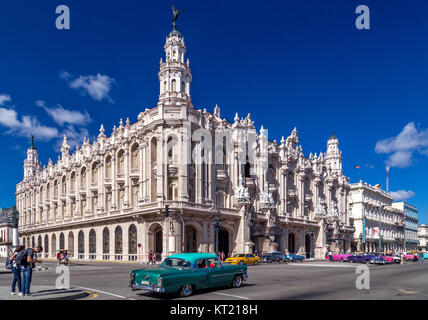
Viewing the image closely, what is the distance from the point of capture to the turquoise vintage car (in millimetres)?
12984

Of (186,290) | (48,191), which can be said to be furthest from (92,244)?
(186,290)

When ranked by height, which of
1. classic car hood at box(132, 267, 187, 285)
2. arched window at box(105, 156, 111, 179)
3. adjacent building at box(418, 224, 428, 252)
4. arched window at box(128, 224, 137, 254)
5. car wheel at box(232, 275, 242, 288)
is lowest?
adjacent building at box(418, 224, 428, 252)

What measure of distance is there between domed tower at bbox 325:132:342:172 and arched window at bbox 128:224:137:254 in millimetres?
48895

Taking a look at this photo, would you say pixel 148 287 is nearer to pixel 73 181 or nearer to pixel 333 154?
pixel 73 181

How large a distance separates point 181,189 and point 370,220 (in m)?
62.8

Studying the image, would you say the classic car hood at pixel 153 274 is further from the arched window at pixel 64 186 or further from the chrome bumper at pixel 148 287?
the arched window at pixel 64 186

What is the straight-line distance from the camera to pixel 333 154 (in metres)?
81.6

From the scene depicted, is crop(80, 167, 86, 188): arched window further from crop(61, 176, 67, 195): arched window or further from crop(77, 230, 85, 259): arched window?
crop(77, 230, 85, 259): arched window

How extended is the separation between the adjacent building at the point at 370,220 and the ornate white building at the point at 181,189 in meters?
18.3

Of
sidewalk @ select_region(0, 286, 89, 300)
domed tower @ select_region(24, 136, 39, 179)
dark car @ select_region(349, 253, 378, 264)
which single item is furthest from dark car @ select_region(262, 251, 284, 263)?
domed tower @ select_region(24, 136, 39, 179)

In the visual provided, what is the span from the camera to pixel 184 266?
558 inches
